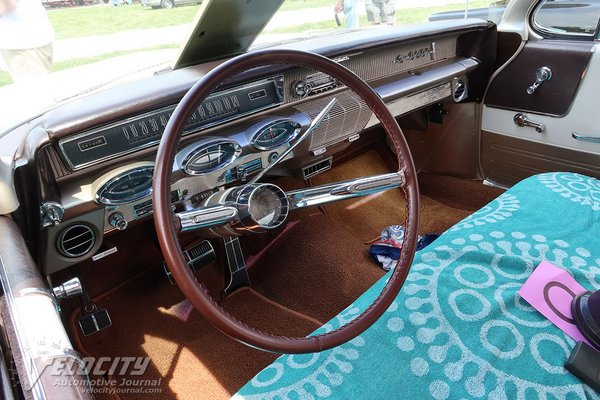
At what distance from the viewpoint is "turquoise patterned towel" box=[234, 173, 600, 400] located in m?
1.02

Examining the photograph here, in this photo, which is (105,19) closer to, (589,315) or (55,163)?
(55,163)

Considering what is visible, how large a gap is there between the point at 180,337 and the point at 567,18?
2.28 metres

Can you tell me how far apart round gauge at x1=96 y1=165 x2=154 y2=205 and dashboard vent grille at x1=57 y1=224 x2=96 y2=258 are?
4.8 inches

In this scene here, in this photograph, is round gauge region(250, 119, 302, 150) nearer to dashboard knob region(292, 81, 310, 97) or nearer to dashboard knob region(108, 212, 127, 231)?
dashboard knob region(292, 81, 310, 97)

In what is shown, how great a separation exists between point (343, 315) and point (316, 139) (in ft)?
Answer: 2.81

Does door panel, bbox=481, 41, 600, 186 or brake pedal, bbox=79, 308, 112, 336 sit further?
door panel, bbox=481, 41, 600, 186

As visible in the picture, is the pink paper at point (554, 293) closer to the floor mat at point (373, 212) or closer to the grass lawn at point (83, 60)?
the floor mat at point (373, 212)

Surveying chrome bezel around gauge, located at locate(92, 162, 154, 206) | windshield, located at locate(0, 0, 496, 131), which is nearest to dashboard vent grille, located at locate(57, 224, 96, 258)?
chrome bezel around gauge, located at locate(92, 162, 154, 206)

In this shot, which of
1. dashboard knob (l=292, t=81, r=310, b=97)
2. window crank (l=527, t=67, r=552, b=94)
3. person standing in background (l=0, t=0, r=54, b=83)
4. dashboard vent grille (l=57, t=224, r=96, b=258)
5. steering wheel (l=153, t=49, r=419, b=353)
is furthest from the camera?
window crank (l=527, t=67, r=552, b=94)

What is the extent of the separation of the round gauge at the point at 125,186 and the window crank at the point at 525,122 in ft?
6.04

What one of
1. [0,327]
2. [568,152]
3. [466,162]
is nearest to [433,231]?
[466,162]

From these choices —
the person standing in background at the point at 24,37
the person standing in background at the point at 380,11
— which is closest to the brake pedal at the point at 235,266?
the person standing in background at the point at 24,37

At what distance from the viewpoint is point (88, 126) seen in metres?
1.23

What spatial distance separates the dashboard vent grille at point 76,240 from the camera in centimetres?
134
